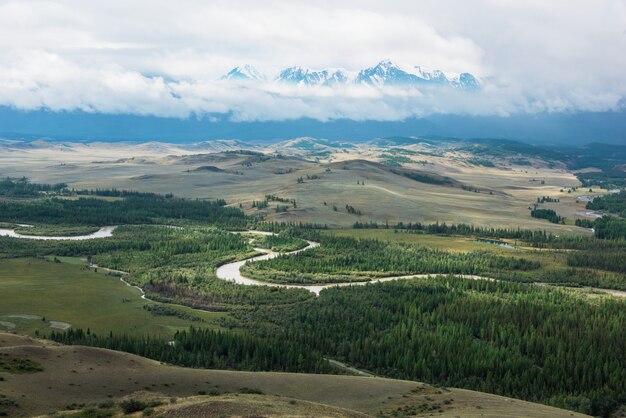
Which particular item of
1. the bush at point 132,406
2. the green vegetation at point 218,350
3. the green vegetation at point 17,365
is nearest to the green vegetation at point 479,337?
the green vegetation at point 218,350

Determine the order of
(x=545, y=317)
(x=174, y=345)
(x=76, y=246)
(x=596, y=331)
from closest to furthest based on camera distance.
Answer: (x=174, y=345), (x=596, y=331), (x=545, y=317), (x=76, y=246)

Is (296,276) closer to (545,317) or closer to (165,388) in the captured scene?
(545,317)

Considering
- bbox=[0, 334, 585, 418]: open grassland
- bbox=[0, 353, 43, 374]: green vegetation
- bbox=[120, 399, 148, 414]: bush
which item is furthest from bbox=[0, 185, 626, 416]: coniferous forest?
bbox=[120, 399, 148, 414]: bush

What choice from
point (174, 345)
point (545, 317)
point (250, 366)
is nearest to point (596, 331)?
point (545, 317)

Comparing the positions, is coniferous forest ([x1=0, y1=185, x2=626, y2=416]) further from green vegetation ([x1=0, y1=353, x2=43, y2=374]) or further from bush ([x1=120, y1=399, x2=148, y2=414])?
bush ([x1=120, y1=399, x2=148, y2=414])

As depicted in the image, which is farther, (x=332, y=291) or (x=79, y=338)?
(x=332, y=291)

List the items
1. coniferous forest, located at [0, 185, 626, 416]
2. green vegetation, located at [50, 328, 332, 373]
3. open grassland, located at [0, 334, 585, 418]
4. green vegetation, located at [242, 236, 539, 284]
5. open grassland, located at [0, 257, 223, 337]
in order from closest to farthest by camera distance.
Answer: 1. open grassland, located at [0, 334, 585, 418]
2. green vegetation, located at [50, 328, 332, 373]
3. coniferous forest, located at [0, 185, 626, 416]
4. open grassland, located at [0, 257, 223, 337]
5. green vegetation, located at [242, 236, 539, 284]

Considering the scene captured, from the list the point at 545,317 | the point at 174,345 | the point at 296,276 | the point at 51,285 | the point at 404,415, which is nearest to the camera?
the point at 404,415
